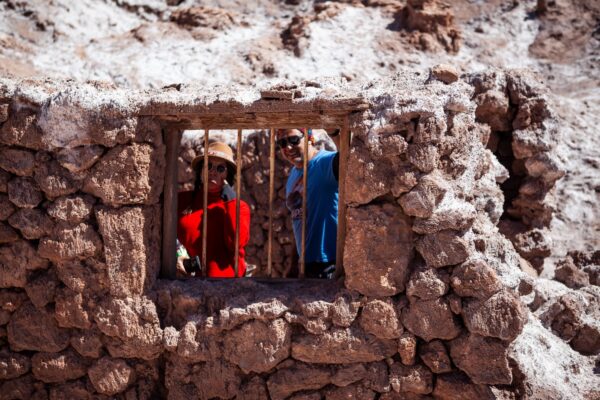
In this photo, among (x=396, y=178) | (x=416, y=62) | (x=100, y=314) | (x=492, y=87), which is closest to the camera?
(x=396, y=178)

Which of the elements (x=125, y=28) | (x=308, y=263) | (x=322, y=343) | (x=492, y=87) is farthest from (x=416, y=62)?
(x=322, y=343)

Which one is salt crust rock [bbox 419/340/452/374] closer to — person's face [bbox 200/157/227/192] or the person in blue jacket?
the person in blue jacket

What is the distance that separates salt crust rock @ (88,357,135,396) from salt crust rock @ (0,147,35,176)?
1108 mm

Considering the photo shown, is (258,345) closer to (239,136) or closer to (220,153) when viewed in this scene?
(239,136)

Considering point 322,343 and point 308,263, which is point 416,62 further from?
point 322,343

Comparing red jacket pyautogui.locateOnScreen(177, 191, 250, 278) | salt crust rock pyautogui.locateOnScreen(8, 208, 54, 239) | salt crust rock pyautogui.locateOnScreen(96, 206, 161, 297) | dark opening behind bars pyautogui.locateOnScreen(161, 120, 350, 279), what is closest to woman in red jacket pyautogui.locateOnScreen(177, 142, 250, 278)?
red jacket pyautogui.locateOnScreen(177, 191, 250, 278)

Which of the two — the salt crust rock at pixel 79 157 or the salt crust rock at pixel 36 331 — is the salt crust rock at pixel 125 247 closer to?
the salt crust rock at pixel 79 157

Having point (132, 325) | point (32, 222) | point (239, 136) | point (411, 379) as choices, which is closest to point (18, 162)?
point (32, 222)

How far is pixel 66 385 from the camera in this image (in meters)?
3.73

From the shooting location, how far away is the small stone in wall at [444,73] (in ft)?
11.4

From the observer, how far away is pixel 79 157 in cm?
360

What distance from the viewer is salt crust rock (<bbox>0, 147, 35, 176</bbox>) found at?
12.0 feet

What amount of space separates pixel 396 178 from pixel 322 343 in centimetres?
92

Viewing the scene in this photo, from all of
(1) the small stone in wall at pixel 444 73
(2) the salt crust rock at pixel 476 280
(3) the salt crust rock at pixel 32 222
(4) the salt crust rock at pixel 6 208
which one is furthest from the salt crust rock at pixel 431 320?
(4) the salt crust rock at pixel 6 208
